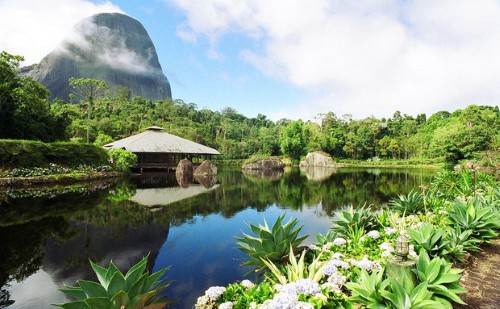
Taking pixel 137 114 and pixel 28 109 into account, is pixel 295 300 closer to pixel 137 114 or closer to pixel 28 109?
pixel 28 109

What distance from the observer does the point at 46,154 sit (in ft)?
54.3

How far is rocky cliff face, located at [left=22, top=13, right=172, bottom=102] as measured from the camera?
75438 millimetres

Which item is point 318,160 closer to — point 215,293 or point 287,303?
point 215,293

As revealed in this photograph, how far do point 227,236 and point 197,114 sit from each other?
58582 millimetres

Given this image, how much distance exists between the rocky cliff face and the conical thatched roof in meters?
59.9

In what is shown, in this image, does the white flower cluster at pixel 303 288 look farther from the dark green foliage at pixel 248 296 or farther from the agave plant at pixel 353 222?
the agave plant at pixel 353 222

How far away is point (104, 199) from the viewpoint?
11086 millimetres

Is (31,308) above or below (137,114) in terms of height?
below

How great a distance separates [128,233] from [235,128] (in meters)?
50.4

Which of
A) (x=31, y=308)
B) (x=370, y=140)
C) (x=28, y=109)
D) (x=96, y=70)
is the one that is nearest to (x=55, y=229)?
(x=31, y=308)

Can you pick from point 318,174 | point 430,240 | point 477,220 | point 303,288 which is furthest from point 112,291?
point 318,174

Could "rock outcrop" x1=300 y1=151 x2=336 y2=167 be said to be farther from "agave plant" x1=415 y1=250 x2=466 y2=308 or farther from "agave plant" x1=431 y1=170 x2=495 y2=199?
"agave plant" x1=415 y1=250 x2=466 y2=308

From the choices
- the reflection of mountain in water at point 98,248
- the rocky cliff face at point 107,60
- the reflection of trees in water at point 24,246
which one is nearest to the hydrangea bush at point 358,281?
the reflection of mountain in water at point 98,248

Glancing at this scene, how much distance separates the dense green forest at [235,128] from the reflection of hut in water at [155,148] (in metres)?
4.78
